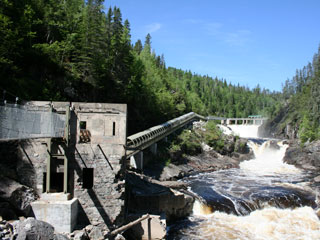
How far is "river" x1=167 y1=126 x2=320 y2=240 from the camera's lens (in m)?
17.6

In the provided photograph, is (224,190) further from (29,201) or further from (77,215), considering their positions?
(29,201)

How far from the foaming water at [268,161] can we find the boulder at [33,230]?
31.4m

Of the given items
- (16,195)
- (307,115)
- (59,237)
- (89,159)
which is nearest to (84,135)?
(89,159)

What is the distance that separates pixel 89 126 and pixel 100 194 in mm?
3394

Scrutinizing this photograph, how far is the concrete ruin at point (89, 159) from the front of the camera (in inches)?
514

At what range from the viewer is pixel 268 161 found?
47.2 m

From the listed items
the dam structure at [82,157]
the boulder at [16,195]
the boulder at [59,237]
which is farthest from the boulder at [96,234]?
the boulder at [16,195]

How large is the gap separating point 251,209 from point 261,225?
272cm

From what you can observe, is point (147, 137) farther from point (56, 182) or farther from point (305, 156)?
point (305, 156)

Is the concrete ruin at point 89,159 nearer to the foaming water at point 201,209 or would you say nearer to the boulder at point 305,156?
the foaming water at point 201,209

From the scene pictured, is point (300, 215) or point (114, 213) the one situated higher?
point (114, 213)

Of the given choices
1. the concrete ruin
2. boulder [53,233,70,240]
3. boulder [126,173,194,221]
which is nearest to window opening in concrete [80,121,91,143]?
the concrete ruin

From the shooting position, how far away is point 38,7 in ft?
105

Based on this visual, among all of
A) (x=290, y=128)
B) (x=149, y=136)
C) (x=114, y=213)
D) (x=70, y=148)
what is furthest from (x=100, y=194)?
(x=290, y=128)
